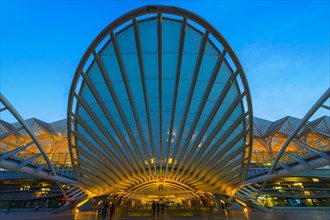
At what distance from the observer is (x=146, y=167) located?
60.6ft

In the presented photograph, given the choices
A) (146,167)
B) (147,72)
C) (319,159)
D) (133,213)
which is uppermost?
(147,72)

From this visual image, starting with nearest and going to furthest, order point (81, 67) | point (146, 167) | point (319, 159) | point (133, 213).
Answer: point (81, 67)
point (319, 159)
point (146, 167)
point (133, 213)

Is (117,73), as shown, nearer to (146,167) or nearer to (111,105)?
(111,105)

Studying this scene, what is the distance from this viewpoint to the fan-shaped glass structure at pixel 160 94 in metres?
9.03

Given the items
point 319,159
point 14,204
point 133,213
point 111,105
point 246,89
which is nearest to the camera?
point 246,89

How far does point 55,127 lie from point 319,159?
62.1 meters

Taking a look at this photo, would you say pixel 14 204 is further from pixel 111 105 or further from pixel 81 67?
pixel 81 67

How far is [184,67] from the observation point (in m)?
12.9

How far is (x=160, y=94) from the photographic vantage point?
1077 cm

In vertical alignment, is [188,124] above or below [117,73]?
below

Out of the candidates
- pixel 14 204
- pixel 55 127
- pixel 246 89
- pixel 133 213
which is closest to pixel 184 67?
pixel 246 89

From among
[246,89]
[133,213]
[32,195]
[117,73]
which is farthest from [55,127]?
[246,89]

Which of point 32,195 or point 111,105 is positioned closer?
point 111,105

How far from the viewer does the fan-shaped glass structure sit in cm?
903
